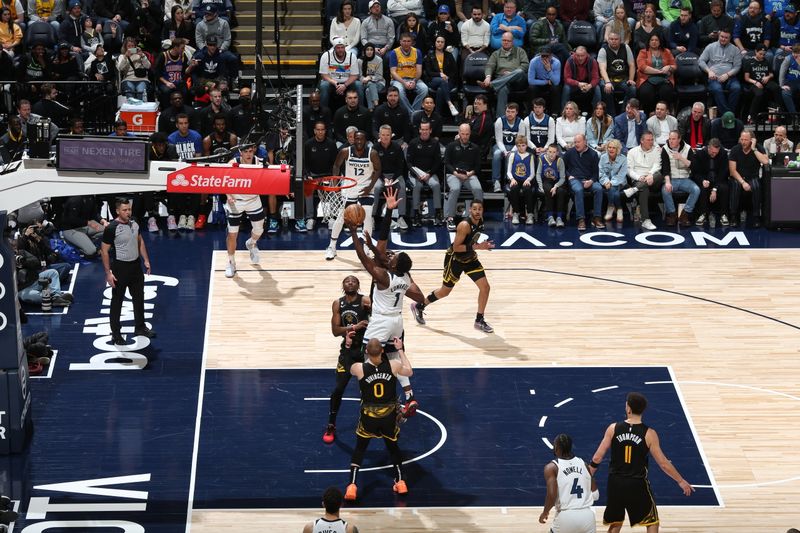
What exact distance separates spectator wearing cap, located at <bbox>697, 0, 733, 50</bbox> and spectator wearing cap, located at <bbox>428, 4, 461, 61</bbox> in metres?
4.56

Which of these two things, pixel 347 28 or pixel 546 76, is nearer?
pixel 546 76

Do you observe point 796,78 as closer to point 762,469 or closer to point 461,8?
point 461,8

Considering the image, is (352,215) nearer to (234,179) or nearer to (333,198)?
(234,179)

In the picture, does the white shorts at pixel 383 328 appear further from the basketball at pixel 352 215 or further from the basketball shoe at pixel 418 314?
the basketball shoe at pixel 418 314

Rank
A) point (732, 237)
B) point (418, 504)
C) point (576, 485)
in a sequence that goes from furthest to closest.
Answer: point (732, 237), point (418, 504), point (576, 485)

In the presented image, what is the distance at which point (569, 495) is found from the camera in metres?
12.4

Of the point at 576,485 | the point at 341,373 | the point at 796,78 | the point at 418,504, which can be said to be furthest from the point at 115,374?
the point at 796,78

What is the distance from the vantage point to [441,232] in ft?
76.1

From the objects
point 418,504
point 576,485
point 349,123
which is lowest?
point 418,504

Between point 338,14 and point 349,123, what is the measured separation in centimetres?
291

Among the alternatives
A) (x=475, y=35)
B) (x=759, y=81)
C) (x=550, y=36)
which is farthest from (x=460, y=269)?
(x=759, y=81)

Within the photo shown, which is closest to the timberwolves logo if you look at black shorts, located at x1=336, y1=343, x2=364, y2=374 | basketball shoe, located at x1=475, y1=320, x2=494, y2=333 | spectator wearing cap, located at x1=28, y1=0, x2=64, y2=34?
black shorts, located at x1=336, y1=343, x2=364, y2=374

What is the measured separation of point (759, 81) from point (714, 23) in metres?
1.51

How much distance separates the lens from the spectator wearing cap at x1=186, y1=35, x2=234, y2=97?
2518cm
